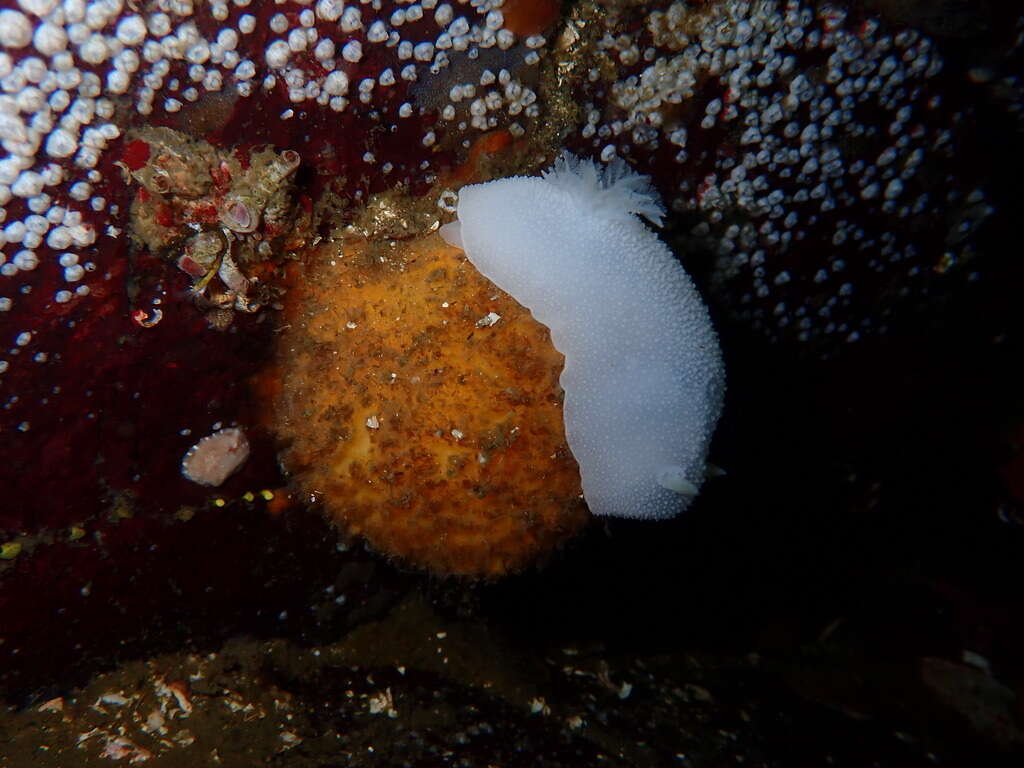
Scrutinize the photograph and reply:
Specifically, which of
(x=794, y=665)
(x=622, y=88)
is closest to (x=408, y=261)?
(x=622, y=88)

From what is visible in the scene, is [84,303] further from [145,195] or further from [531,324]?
[531,324]

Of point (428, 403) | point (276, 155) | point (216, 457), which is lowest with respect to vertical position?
point (216, 457)

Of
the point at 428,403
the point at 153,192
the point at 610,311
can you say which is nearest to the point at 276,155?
the point at 153,192

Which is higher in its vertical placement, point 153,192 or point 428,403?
point 153,192

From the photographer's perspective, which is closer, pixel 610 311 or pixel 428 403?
pixel 610 311

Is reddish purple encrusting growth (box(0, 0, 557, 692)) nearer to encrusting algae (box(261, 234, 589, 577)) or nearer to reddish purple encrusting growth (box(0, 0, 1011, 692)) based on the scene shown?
reddish purple encrusting growth (box(0, 0, 1011, 692))

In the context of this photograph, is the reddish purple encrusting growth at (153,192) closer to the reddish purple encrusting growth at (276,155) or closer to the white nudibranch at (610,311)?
the reddish purple encrusting growth at (276,155)

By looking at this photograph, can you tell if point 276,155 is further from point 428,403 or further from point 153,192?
point 428,403

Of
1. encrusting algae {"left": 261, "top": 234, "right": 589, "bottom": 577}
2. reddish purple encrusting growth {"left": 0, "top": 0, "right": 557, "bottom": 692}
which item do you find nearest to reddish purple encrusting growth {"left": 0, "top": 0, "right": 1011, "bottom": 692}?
reddish purple encrusting growth {"left": 0, "top": 0, "right": 557, "bottom": 692}
